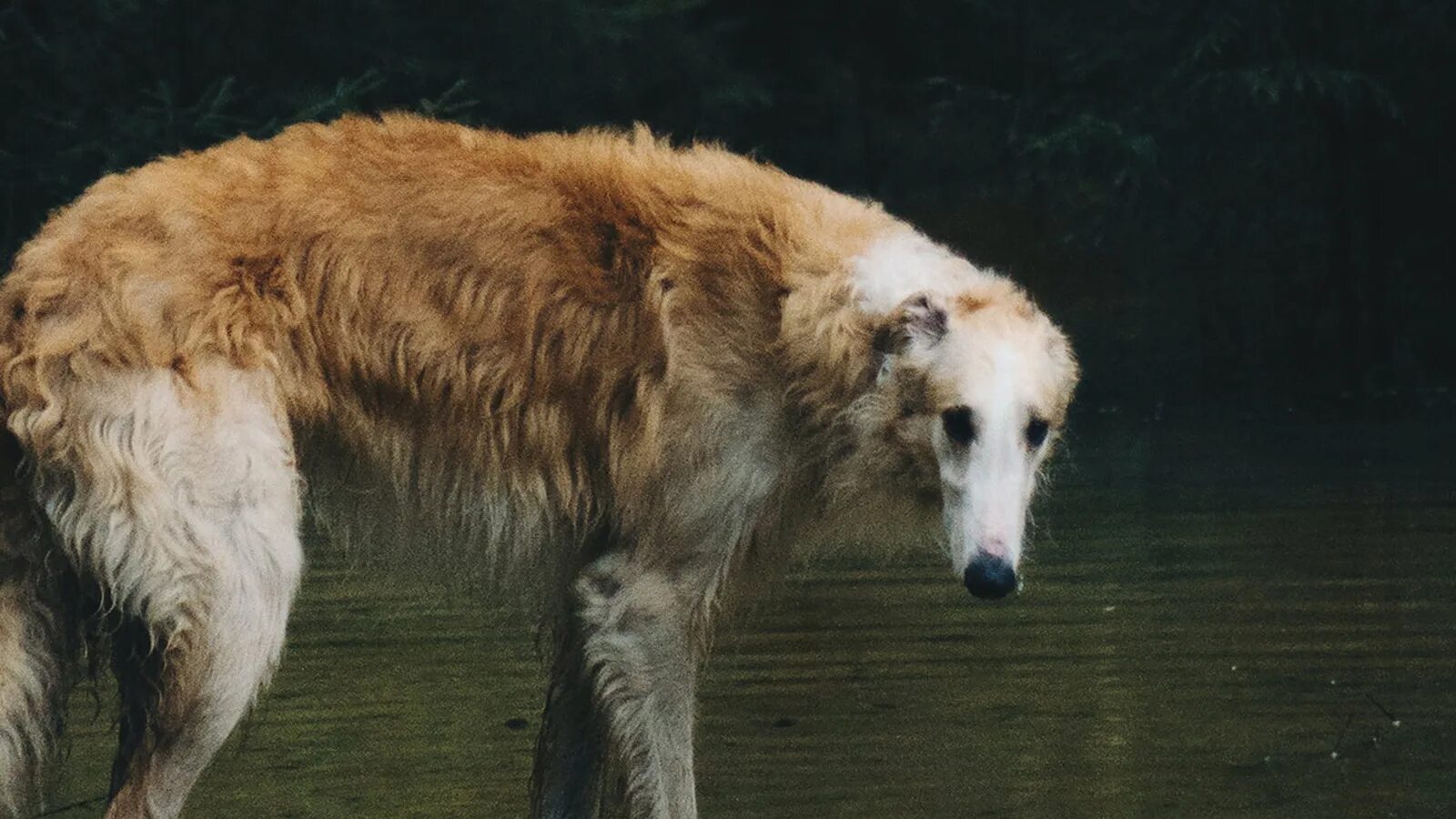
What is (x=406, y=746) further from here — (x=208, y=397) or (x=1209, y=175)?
(x=1209, y=175)

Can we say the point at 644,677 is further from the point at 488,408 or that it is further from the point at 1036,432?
the point at 1036,432

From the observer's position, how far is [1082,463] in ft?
44.4

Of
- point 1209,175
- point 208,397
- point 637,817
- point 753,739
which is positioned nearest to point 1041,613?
point 753,739

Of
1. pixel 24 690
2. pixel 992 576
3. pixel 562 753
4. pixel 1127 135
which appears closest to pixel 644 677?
pixel 562 753

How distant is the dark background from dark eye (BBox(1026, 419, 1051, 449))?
1141 centimetres

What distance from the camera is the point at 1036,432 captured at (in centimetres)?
530

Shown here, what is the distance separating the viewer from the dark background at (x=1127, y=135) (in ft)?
56.7

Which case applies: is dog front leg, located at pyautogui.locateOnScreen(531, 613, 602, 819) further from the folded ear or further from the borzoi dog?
the folded ear

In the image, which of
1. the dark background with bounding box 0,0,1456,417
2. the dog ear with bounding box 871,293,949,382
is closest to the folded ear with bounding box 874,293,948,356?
the dog ear with bounding box 871,293,949,382

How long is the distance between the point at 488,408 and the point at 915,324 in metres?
1.07

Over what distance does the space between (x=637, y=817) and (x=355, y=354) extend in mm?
1313

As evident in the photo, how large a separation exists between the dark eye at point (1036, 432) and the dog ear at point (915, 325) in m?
0.30

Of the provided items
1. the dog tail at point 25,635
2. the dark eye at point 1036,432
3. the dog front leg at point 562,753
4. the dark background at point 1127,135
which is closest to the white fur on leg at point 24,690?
the dog tail at point 25,635

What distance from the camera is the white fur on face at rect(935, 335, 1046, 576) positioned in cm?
511
